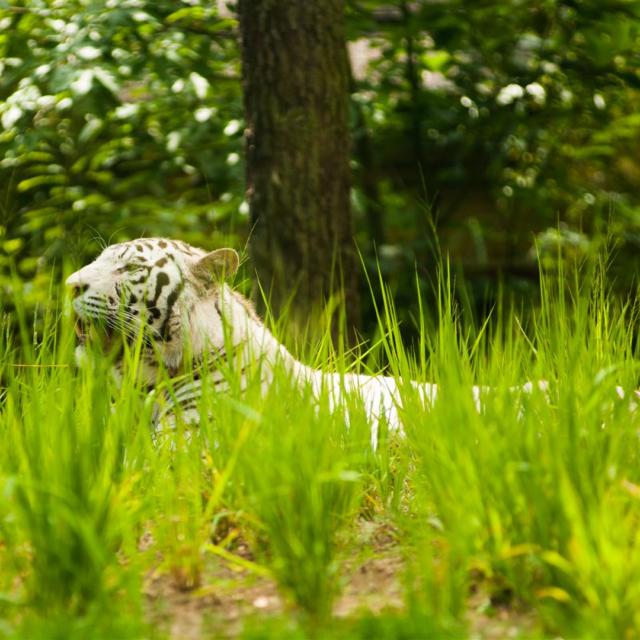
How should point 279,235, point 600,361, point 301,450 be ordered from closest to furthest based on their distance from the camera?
point 301,450 < point 600,361 < point 279,235

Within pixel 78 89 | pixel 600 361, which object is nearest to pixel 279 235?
pixel 78 89

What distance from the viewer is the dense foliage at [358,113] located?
4844mm

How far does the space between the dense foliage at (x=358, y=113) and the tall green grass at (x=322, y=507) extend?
2112mm

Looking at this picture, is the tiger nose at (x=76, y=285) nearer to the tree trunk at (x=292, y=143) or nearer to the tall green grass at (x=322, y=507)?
the tall green grass at (x=322, y=507)

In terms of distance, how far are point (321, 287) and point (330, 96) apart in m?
0.85

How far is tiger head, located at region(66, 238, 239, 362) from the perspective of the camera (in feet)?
10.4

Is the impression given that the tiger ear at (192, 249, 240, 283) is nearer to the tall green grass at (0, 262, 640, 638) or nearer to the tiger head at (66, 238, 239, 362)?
the tiger head at (66, 238, 239, 362)

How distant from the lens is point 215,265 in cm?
330

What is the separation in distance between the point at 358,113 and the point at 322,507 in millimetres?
3433

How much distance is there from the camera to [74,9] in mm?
5180

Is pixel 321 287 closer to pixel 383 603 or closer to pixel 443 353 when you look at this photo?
pixel 443 353

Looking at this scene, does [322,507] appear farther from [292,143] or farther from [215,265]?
[292,143]

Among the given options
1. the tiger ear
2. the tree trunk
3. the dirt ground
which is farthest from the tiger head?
the dirt ground

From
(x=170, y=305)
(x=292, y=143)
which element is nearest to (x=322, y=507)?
Answer: (x=170, y=305)
